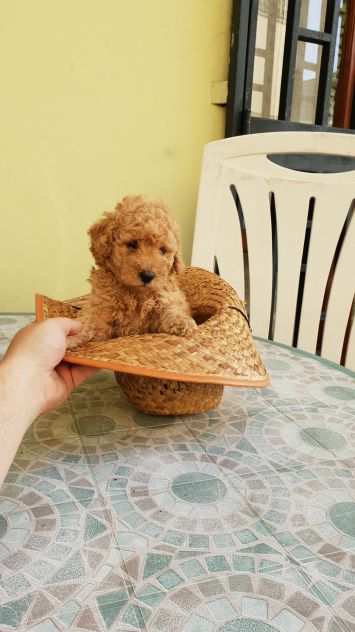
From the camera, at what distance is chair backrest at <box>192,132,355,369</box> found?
1245mm

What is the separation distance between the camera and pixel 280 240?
132cm

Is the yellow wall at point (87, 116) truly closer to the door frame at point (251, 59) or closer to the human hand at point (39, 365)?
the door frame at point (251, 59)

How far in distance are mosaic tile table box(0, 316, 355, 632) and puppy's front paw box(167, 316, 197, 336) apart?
12 cm

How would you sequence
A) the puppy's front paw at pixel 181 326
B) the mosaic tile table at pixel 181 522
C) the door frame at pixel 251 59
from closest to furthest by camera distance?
the mosaic tile table at pixel 181 522, the puppy's front paw at pixel 181 326, the door frame at pixel 251 59

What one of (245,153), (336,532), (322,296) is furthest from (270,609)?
(245,153)

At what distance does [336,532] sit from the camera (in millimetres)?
438

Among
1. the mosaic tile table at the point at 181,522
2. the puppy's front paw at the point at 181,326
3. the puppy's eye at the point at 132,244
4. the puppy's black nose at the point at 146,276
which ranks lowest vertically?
the mosaic tile table at the point at 181,522

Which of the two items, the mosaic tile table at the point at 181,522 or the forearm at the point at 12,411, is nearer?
the mosaic tile table at the point at 181,522

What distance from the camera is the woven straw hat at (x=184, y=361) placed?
0.52 meters

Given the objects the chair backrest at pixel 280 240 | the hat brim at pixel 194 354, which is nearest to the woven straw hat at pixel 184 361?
the hat brim at pixel 194 354

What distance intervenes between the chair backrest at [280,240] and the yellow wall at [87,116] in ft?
1.41

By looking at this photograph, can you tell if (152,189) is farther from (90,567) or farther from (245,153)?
(90,567)

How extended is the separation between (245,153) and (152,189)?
523 mm

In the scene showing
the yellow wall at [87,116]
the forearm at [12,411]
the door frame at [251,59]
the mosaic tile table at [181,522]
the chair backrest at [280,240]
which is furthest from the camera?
the door frame at [251,59]
